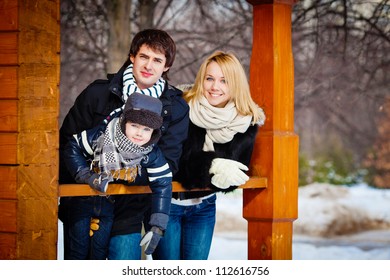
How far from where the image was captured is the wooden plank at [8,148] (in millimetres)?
A: 3316

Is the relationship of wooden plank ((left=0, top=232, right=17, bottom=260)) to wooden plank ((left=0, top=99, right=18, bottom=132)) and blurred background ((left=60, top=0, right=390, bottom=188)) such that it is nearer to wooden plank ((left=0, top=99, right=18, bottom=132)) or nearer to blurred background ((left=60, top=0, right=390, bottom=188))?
wooden plank ((left=0, top=99, right=18, bottom=132))

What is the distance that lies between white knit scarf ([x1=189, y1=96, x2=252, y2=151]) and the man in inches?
7.0

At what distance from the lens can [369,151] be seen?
12.0m

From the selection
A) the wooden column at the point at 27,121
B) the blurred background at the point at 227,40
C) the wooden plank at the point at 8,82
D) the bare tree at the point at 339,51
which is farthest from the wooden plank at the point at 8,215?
the bare tree at the point at 339,51

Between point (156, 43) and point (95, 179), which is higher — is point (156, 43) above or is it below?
above

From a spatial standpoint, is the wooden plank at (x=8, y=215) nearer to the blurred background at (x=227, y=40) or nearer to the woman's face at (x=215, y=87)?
the woman's face at (x=215, y=87)

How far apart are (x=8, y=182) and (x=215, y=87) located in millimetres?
1241

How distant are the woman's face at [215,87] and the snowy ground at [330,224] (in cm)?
409

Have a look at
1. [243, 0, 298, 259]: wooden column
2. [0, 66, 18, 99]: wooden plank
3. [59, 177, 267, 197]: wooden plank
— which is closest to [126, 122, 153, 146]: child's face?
[59, 177, 267, 197]: wooden plank

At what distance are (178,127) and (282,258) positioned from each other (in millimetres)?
1169

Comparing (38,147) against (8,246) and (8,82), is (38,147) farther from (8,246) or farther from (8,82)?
(8,246)

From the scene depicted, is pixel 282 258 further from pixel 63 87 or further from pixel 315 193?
pixel 315 193

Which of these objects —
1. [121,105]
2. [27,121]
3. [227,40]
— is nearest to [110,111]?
[121,105]

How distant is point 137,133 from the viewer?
3.49 metres
